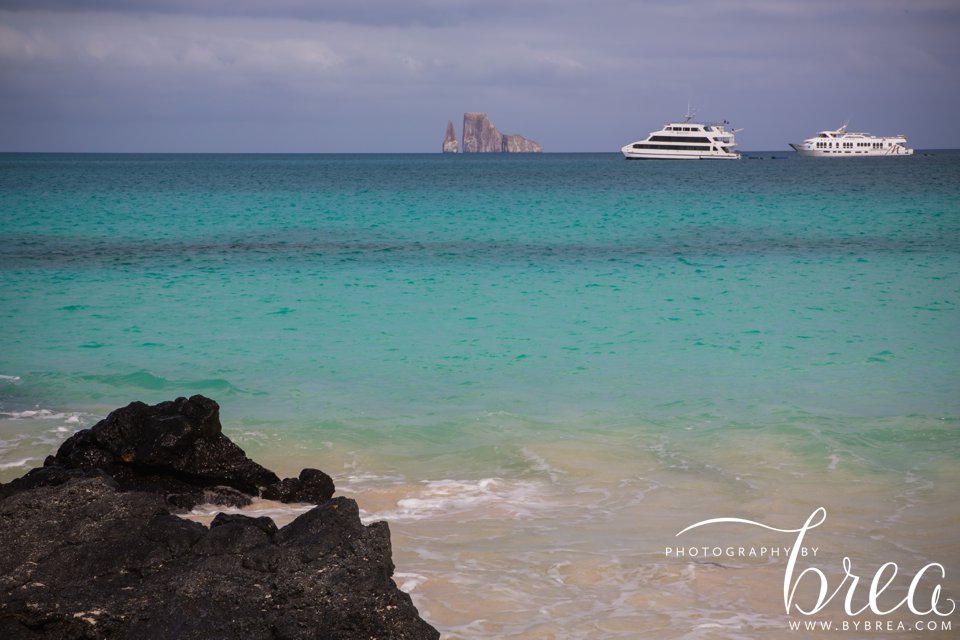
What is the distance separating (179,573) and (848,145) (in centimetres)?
14251

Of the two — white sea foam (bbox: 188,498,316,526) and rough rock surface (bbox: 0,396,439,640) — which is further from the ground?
rough rock surface (bbox: 0,396,439,640)

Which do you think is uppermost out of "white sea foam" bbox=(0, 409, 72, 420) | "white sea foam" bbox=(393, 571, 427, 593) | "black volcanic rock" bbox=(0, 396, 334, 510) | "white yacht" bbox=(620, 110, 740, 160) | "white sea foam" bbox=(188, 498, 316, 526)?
"white yacht" bbox=(620, 110, 740, 160)

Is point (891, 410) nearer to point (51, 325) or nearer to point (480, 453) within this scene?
point (480, 453)

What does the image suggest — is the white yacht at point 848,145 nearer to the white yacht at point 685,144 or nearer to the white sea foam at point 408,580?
the white yacht at point 685,144

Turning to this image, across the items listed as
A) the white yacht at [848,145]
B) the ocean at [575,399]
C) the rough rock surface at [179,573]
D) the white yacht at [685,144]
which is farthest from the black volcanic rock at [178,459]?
the white yacht at [848,145]

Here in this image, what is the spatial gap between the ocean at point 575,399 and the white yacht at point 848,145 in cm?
11534

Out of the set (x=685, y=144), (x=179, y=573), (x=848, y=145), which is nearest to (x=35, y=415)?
(x=179, y=573)

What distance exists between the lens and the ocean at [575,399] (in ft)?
19.0

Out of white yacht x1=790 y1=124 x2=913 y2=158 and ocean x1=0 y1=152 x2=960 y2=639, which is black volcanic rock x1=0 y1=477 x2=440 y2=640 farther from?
white yacht x1=790 y1=124 x2=913 y2=158

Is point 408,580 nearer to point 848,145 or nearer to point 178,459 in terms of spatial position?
point 178,459

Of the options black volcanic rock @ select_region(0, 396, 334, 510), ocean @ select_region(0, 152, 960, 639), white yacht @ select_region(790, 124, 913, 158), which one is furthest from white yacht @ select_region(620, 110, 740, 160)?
black volcanic rock @ select_region(0, 396, 334, 510)

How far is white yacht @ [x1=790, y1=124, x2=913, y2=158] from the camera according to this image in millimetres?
134375

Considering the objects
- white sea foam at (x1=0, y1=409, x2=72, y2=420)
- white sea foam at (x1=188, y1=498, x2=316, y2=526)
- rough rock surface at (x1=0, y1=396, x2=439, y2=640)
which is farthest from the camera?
white sea foam at (x1=0, y1=409, x2=72, y2=420)

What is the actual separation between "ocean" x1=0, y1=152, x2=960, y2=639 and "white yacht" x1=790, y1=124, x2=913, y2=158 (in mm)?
115340
